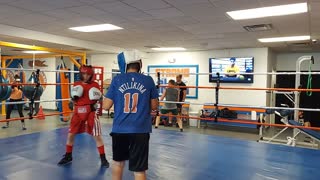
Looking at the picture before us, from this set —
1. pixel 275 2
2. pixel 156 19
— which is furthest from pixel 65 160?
pixel 275 2

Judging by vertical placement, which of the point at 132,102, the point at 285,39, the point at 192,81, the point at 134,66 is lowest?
the point at 132,102

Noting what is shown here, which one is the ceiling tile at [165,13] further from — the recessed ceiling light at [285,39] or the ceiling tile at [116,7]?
the recessed ceiling light at [285,39]

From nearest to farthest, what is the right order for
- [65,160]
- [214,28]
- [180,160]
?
[65,160] → [180,160] → [214,28]

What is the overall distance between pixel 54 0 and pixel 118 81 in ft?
7.75

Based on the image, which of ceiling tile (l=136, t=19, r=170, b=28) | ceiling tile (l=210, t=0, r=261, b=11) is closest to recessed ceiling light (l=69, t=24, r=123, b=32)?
ceiling tile (l=136, t=19, r=170, b=28)

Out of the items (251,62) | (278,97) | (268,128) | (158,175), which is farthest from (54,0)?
(278,97)

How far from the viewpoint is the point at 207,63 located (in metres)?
8.41

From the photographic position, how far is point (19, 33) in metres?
5.68

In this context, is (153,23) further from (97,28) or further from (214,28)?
(97,28)

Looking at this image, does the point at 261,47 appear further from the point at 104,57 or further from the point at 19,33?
the point at 19,33

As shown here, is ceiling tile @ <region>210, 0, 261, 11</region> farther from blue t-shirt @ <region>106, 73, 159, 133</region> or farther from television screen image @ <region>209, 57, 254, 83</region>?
television screen image @ <region>209, 57, 254, 83</region>

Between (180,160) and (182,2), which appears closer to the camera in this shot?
(180,160)

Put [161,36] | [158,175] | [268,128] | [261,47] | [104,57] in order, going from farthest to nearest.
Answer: [104,57] < [268,128] < [261,47] < [161,36] < [158,175]

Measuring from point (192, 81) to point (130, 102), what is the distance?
22.7 ft
